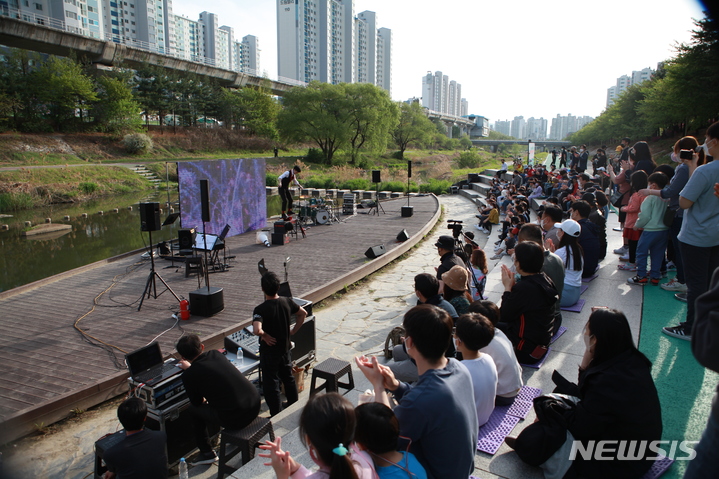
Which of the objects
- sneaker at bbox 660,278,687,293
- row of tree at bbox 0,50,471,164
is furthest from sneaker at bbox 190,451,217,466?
row of tree at bbox 0,50,471,164

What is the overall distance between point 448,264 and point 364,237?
8.77 meters

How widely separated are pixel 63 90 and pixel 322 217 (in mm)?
37708

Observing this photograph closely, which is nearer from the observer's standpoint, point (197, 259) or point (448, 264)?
point (448, 264)

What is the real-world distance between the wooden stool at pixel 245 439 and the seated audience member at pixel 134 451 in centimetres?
47

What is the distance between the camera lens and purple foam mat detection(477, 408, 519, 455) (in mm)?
3281

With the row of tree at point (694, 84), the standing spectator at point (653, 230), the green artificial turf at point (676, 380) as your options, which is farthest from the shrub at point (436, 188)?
the green artificial turf at point (676, 380)

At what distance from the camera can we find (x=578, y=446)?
283 centimetres

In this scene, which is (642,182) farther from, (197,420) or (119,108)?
(119,108)

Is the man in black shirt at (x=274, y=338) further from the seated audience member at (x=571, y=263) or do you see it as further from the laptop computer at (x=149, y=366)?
the seated audience member at (x=571, y=263)

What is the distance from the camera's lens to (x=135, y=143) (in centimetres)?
4247

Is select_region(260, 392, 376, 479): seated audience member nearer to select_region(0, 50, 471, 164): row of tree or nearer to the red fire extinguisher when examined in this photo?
the red fire extinguisher

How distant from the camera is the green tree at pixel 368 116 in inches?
1905

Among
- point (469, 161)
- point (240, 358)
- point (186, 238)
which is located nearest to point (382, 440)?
point (240, 358)

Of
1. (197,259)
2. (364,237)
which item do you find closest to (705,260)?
(197,259)
